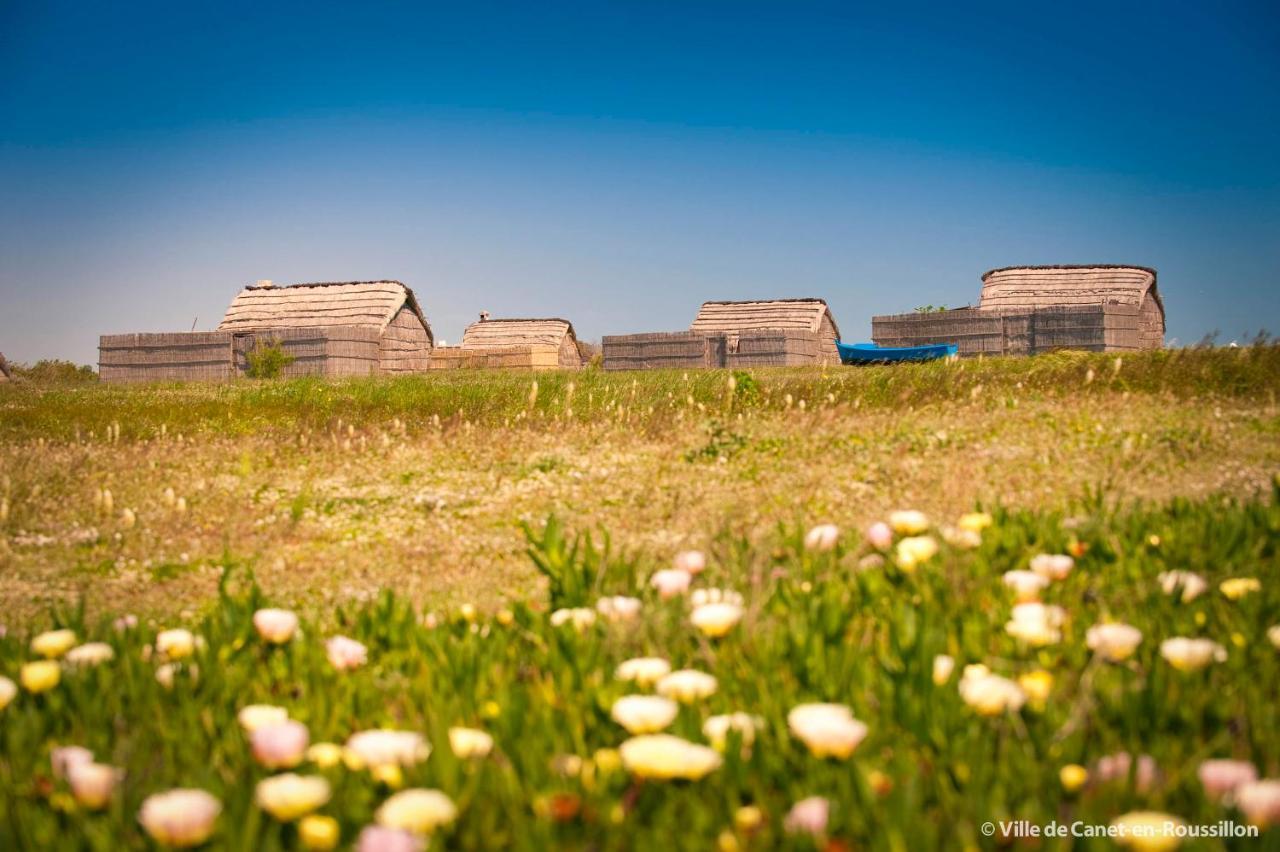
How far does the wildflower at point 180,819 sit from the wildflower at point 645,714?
756 mm

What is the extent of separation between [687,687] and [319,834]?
85 centimetres

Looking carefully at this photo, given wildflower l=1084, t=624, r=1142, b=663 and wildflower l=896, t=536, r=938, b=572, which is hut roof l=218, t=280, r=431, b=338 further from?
wildflower l=1084, t=624, r=1142, b=663

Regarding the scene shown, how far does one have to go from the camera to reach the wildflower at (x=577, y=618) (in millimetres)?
2635

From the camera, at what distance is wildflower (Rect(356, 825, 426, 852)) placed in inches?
53.1

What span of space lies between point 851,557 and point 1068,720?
1.41 meters

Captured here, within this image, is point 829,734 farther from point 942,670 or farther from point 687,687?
point 942,670

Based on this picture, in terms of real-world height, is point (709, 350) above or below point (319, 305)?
below

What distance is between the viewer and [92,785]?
1.65 metres

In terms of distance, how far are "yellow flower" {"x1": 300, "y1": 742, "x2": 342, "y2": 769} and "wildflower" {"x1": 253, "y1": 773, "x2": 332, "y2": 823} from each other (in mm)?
238

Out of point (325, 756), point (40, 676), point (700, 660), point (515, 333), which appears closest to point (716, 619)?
point (700, 660)

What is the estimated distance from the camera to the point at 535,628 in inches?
108

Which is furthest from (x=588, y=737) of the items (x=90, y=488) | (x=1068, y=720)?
(x=90, y=488)

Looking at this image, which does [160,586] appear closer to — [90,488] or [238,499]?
[238,499]

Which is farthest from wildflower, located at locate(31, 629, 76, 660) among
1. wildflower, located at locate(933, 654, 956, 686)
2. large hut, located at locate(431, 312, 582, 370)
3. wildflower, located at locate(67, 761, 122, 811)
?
large hut, located at locate(431, 312, 582, 370)
